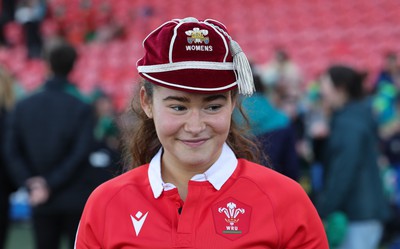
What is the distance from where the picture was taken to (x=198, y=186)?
8.34 feet

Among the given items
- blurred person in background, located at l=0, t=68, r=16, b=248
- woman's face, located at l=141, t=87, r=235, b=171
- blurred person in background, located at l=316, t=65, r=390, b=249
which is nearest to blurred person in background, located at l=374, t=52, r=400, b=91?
blurred person in background, located at l=316, t=65, r=390, b=249

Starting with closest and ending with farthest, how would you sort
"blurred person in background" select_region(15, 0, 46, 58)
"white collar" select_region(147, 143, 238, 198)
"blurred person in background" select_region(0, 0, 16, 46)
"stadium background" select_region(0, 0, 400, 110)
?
"white collar" select_region(147, 143, 238, 198) → "stadium background" select_region(0, 0, 400, 110) → "blurred person in background" select_region(15, 0, 46, 58) → "blurred person in background" select_region(0, 0, 16, 46)

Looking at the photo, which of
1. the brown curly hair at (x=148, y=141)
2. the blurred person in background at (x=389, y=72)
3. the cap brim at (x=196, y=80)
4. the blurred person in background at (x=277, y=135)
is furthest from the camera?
the blurred person in background at (x=389, y=72)

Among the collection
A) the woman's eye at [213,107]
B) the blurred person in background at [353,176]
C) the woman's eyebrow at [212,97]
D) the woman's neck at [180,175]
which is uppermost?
the woman's eyebrow at [212,97]

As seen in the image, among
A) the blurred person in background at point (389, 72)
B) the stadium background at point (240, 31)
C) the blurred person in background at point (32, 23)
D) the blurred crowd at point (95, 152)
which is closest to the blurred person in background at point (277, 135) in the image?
the blurred crowd at point (95, 152)

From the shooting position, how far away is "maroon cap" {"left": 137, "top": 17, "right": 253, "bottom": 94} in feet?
7.88

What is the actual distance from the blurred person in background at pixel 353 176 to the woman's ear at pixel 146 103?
273 centimetres

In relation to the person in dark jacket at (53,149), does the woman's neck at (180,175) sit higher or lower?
higher

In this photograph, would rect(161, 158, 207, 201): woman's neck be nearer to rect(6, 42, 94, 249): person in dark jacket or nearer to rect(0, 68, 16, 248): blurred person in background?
rect(6, 42, 94, 249): person in dark jacket

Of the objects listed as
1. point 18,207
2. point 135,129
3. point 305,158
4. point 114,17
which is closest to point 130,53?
point 114,17

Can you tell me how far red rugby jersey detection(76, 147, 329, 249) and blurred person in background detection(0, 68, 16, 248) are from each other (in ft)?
11.9

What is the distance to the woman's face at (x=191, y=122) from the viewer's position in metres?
2.44

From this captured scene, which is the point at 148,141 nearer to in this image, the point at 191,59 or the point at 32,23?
the point at 191,59

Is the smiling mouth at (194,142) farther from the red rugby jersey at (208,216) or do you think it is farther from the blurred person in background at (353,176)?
the blurred person in background at (353,176)
